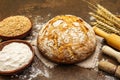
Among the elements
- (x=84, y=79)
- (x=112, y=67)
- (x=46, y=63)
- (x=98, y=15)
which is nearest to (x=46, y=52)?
(x=46, y=63)

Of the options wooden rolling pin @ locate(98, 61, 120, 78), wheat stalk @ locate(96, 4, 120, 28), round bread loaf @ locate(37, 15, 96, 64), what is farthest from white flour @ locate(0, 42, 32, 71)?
wheat stalk @ locate(96, 4, 120, 28)

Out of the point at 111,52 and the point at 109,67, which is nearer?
the point at 109,67

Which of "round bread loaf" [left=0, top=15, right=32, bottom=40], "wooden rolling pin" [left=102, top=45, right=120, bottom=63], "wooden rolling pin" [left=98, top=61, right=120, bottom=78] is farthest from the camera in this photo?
"round bread loaf" [left=0, top=15, right=32, bottom=40]

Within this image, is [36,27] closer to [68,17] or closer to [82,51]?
[68,17]

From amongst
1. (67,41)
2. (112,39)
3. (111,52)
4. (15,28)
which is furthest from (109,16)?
(15,28)

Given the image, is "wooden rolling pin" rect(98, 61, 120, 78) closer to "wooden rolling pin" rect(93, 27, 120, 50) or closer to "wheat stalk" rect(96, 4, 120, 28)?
"wooden rolling pin" rect(93, 27, 120, 50)

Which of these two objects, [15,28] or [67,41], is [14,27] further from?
[67,41]

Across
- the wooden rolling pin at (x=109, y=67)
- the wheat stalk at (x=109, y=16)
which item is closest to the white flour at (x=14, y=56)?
the wooden rolling pin at (x=109, y=67)
